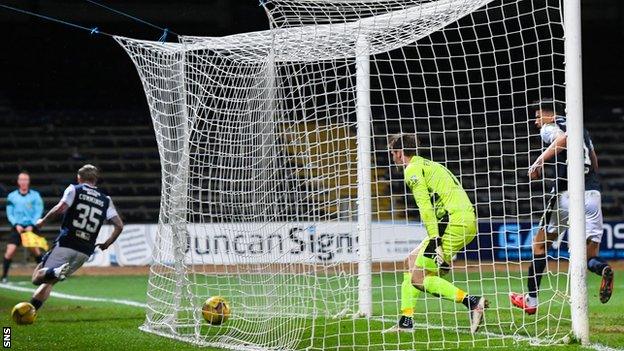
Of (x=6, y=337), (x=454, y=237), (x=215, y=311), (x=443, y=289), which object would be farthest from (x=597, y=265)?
(x=6, y=337)

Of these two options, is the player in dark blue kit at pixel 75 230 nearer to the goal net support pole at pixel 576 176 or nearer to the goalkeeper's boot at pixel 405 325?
the goalkeeper's boot at pixel 405 325

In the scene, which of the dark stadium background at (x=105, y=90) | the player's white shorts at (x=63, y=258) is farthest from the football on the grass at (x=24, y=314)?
the dark stadium background at (x=105, y=90)

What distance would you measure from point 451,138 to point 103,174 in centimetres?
862

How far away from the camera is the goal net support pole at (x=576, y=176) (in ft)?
26.0

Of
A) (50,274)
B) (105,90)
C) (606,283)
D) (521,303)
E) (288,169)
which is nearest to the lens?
(606,283)

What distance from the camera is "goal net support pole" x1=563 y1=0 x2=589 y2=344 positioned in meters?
7.92

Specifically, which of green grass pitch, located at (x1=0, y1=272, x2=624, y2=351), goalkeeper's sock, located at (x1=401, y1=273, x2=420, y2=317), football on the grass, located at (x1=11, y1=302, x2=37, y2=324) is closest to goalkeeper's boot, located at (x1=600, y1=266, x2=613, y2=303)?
green grass pitch, located at (x1=0, y1=272, x2=624, y2=351)

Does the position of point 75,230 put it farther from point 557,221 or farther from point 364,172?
point 557,221

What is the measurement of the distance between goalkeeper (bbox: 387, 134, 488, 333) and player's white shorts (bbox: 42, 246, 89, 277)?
3.90 m

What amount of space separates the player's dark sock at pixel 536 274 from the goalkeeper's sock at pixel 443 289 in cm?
78

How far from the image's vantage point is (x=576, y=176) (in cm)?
793

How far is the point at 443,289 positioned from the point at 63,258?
4358mm

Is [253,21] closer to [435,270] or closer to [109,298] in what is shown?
[109,298]

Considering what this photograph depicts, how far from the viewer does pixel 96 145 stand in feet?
91.9
